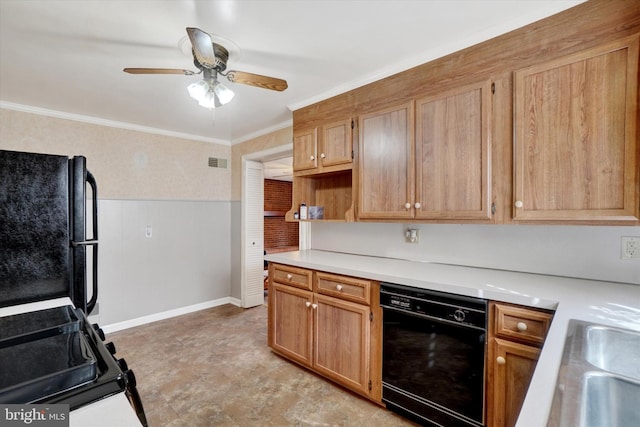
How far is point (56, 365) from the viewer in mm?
736

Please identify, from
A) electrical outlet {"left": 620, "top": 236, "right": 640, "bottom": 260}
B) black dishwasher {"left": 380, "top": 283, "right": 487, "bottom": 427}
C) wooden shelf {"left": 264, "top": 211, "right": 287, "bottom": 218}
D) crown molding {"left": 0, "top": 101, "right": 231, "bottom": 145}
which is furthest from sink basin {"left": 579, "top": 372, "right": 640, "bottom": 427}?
wooden shelf {"left": 264, "top": 211, "right": 287, "bottom": 218}

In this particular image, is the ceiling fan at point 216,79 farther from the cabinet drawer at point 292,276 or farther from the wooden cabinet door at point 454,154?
the cabinet drawer at point 292,276

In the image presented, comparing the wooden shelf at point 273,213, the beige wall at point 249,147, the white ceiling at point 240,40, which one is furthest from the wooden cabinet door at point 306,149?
the wooden shelf at point 273,213

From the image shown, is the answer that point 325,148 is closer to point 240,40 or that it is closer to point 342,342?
point 240,40

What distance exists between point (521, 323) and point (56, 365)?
176cm

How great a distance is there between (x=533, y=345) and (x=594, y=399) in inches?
29.5

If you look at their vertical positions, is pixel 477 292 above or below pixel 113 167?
below

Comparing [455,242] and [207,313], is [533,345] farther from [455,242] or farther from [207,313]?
[207,313]

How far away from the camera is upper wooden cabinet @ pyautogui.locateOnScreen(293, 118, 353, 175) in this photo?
2.50m

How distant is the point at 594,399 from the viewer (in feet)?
2.48

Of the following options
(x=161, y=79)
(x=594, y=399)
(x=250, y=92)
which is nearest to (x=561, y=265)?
(x=594, y=399)

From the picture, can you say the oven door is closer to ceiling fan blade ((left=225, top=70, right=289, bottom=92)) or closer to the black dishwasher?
the black dishwasher

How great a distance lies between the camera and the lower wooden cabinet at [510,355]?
142 cm

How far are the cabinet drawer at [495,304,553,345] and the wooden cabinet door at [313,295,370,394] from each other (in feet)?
2.58
